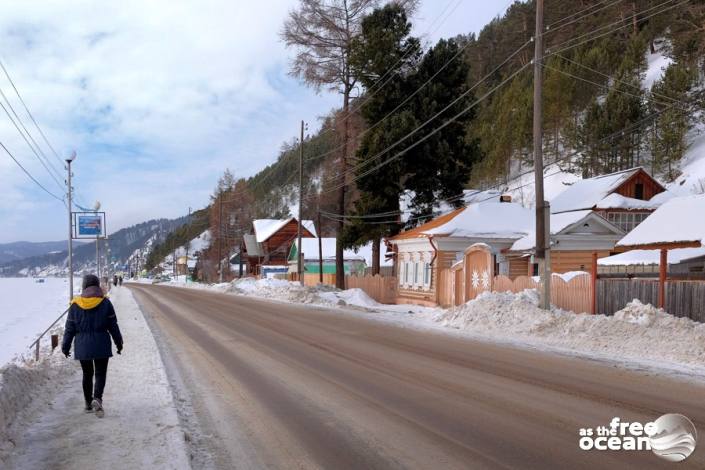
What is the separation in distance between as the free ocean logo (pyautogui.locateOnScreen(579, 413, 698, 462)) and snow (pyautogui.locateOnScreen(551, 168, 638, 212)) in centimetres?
3337

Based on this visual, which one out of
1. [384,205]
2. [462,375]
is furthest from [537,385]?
[384,205]

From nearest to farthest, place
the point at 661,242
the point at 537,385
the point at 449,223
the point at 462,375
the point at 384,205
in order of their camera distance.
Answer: the point at 537,385 < the point at 462,375 < the point at 661,242 < the point at 449,223 < the point at 384,205

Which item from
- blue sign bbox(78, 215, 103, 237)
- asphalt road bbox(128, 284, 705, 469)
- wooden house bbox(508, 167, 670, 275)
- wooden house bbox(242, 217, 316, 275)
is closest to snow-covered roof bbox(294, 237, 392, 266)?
wooden house bbox(242, 217, 316, 275)

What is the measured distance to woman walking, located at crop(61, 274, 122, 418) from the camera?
23.8 feet

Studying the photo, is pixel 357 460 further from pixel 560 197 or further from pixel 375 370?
pixel 560 197

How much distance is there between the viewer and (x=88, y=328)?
7.27m

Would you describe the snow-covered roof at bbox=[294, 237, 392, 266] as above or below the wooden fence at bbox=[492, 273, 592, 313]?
above

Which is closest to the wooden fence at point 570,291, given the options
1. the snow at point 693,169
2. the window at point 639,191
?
the window at point 639,191

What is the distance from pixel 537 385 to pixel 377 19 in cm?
2933

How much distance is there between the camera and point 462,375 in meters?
10.1

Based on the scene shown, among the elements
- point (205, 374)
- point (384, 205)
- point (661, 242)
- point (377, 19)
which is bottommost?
point (205, 374)

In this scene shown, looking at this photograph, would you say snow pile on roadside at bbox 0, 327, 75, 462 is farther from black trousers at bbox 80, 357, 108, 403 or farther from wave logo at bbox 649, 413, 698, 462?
wave logo at bbox 649, 413, 698, 462

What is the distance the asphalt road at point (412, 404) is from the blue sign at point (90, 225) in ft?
98.3

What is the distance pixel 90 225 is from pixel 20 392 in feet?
122
